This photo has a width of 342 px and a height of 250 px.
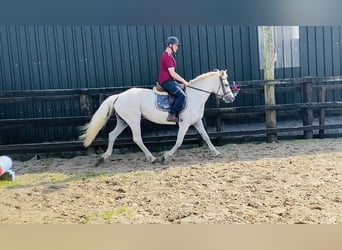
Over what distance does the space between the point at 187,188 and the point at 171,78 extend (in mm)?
1508

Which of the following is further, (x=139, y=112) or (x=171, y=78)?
(x=139, y=112)

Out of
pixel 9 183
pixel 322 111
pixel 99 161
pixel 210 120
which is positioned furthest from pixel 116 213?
pixel 322 111

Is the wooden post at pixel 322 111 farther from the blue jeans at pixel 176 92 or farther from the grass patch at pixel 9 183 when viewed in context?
the grass patch at pixel 9 183

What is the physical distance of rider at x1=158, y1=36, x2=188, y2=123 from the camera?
4.21 meters

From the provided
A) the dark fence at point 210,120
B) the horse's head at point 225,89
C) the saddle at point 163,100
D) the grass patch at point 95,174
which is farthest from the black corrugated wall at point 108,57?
the grass patch at point 95,174

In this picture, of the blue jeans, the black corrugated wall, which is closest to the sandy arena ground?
the blue jeans

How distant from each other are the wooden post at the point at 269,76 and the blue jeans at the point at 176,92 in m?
1.50

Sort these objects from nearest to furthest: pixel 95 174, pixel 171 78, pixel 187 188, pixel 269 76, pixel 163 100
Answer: pixel 187 188 < pixel 95 174 < pixel 171 78 < pixel 163 100 < pixel 269 76

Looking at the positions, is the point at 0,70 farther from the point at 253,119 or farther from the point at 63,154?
the point at 253,119

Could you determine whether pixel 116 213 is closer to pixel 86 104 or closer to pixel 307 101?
pixel 86 104

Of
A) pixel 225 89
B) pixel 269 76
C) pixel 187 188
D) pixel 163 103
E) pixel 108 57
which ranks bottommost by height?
pixel 187 188

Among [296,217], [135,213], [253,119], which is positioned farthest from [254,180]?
[253,119]

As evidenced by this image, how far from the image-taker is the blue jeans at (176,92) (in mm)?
4293

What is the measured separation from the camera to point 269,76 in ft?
17.0
